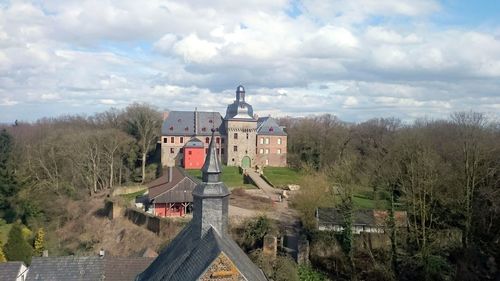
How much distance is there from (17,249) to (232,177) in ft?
68.8

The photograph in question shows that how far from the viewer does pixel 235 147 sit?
4988cm

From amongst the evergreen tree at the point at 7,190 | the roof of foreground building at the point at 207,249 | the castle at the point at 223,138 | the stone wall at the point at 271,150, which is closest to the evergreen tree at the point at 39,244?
the evergreen tree at the point at 7,190

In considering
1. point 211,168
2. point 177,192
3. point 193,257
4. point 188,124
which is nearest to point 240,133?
point 188,124

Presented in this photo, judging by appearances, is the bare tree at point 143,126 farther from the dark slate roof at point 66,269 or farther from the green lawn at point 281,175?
the dark slate roof at point 66,269

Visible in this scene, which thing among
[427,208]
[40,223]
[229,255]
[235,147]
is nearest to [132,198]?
[40,223]

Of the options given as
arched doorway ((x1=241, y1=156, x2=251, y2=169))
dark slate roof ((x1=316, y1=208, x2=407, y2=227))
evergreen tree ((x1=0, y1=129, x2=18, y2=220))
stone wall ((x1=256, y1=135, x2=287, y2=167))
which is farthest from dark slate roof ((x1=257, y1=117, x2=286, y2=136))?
dark slate roof ((x1=316, y1=208, x2=407, y2=227))

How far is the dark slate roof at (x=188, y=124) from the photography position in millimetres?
49875

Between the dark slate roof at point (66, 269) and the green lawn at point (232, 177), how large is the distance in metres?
18.3

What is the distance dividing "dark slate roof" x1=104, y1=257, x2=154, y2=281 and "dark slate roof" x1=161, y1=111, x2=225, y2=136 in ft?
96.1

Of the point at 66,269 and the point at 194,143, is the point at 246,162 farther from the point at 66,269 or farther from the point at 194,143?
the point at 66,269

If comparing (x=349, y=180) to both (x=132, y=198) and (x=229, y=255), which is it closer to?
(x=229, y=255)

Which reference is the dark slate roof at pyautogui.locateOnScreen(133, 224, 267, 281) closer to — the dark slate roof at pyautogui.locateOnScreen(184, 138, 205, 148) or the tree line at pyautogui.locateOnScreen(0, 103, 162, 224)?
the tree line at pyautogui.locateOnScreen(0, 103, 162, 224)

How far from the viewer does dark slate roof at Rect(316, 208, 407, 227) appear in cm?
2389

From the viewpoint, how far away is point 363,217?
25.5m
